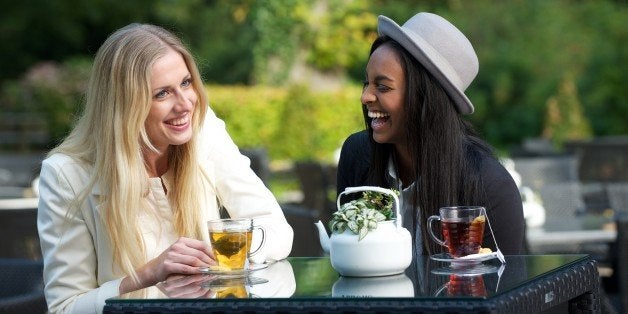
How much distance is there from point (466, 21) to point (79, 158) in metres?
16.2

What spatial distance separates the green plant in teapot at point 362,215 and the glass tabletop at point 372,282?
3.9 inches

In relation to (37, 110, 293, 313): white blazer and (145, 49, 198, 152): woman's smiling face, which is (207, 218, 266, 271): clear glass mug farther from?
(145, 49, 198, 152): woman's smiling face

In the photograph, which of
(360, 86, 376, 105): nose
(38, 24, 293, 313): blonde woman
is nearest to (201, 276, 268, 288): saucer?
(38, 24, 293, 313): blonde woman

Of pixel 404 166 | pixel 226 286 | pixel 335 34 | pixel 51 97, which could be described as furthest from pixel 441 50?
pixel 51 97

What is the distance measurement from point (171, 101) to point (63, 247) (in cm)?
41

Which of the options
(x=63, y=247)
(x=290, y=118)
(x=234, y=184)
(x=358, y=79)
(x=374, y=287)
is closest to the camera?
(x=374, y=287)

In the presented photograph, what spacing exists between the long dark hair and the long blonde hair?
506mm

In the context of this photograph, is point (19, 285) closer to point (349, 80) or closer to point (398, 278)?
point (398, 278)

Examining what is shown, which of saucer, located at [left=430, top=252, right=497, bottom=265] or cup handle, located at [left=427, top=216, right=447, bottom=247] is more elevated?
cup handle, located at [left=427, top=216, right=447, bottom=247]

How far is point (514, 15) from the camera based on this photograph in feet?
61.4

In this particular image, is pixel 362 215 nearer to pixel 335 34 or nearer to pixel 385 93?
pixel 385 93

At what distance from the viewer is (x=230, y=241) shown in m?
2.77

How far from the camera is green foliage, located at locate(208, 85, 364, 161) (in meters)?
14.7

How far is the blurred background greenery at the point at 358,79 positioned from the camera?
14977 millimetres
